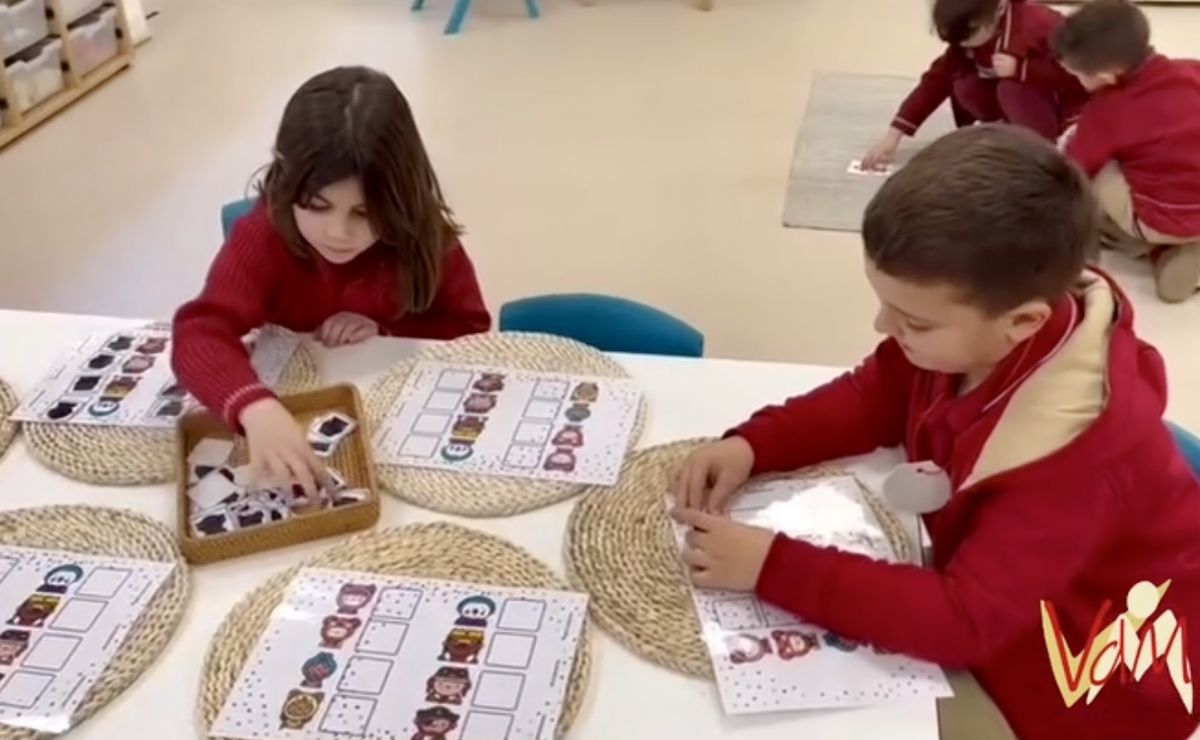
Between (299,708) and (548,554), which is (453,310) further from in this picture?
(299,708)

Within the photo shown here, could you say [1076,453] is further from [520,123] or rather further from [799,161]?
[520,123]

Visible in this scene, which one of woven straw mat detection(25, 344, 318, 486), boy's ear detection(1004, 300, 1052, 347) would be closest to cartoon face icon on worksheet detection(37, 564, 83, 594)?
woven straw mat detection(25, 344, 318, 486)

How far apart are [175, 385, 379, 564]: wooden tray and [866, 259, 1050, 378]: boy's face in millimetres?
441

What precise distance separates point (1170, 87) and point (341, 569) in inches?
76.5

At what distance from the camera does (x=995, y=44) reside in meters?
2.73

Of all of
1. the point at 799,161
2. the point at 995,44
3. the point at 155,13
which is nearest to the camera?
the point at 995,44

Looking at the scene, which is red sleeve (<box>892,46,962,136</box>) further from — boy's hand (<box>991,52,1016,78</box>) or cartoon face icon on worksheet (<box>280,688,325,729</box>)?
cartoon face icon on worksheet (<box>280,688,325,729</box>)

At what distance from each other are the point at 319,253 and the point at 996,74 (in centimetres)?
195

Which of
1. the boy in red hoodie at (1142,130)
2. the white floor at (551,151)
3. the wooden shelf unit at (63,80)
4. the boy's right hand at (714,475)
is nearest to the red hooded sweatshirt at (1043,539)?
the boy's right hand at (714,475)

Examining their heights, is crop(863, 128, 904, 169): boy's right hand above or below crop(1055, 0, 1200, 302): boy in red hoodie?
below

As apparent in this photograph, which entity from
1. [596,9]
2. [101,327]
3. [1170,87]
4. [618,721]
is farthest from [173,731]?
[596,9]

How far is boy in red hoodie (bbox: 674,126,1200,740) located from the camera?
883 millimetres

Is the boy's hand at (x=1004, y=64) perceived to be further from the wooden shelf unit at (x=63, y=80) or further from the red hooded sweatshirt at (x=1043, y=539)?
the wooden shelf unit at (x=63, y=80)

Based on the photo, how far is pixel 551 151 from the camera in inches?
118
